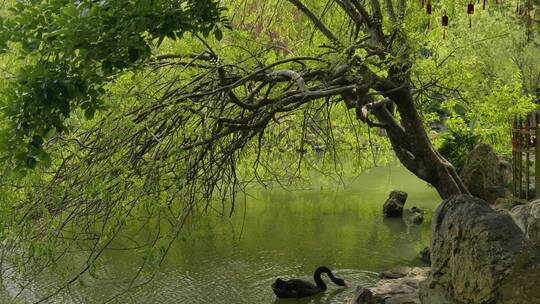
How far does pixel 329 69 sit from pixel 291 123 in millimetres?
2163

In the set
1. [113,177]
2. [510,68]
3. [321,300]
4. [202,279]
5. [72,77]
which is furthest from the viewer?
[510,68]

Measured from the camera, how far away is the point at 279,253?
10.0 metres

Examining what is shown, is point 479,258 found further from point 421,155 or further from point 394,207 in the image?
point 394,207

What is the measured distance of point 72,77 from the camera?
119 inches

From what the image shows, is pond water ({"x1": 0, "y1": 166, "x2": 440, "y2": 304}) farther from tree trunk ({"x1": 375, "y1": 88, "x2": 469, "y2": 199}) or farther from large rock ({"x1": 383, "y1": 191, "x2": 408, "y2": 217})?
tree trunk ({"x1": 375, "y1": 88, "x2": 469, "y2": 199})

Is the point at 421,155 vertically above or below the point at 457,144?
below

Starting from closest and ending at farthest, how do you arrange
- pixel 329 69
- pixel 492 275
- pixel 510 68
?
pixel 492 275 → pixel 329 69 → pixel 510 68

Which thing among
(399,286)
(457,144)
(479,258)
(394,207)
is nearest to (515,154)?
(394,207)

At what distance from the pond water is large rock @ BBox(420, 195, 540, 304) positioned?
1.96 metres

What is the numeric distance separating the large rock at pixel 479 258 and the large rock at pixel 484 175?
7314 millimetres

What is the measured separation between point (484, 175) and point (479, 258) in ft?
26.2

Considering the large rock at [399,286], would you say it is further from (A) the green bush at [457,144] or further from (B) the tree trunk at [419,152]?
(A) the green bush at [457,144]

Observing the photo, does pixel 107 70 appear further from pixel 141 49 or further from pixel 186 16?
pixel 186 16

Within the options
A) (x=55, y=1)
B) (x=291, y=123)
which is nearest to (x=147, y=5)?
(x=55, y=1)
